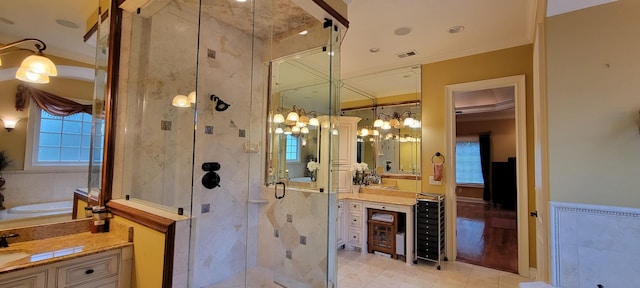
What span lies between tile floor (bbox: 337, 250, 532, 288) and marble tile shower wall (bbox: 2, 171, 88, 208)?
266cm

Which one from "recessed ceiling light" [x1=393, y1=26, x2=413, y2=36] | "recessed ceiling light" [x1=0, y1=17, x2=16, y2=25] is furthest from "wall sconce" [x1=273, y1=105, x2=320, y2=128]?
"recessed ceiling light" [x1=0, y1=17, x2=16, y2=25]

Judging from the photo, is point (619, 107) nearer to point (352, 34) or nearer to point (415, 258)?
point (352, 34)

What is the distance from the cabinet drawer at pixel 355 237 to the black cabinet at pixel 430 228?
818mm

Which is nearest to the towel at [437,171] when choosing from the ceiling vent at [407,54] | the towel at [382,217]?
the towel at [382,217]

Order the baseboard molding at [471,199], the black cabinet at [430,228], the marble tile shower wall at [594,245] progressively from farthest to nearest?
the baseboard molding at [471,199]
the black cabinet at [430,228]
the marble tile shower wall at [594,245]

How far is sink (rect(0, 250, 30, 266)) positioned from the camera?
1495 mm

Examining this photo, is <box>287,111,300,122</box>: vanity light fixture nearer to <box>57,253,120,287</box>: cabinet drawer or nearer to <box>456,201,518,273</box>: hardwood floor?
<box>57,253,120,287</box>: cabinet drawer

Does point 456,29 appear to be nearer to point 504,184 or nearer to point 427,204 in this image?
point 427,204

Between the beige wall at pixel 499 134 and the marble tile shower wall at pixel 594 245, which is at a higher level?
the beige wall at pixel 499 134

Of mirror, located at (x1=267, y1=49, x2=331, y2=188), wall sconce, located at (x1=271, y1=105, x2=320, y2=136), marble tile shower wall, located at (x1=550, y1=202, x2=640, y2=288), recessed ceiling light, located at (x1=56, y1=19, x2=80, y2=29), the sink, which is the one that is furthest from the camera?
wall sconce, located at (x1=271, y1=105, x2=320, y2=136)

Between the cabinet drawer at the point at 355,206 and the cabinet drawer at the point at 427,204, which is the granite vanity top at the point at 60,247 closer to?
the cabinet drawer at the point at 355,206

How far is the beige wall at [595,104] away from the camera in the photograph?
1.65m

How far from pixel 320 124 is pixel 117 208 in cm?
206

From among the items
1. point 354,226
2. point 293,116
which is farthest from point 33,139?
point 354,226
